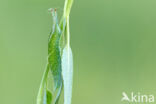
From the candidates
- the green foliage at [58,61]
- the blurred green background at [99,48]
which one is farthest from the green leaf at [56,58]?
the blurred green background at [99,48]

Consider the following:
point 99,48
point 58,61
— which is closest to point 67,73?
point 58,61

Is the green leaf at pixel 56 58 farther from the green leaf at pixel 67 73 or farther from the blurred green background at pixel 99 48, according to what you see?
the blurred green background at pixel 99 48

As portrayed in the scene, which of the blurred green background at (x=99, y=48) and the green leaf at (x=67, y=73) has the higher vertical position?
the blurred green background at (x=99, y=48)

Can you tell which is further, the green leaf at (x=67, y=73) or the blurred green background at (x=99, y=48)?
the blurred green background at (x=99, y=48)

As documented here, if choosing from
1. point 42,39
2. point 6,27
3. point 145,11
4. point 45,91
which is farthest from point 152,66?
point 45,91

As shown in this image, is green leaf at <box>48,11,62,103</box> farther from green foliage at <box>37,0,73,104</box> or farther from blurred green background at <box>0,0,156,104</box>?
blurred green background at <box>0,0,156,104</box>
